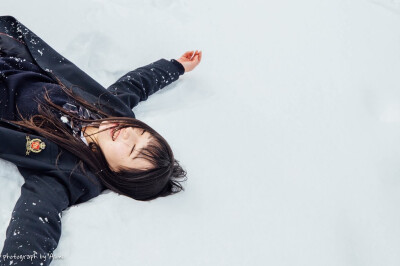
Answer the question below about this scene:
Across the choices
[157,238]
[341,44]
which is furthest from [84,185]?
[341,44]

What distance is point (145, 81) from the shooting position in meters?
1.37

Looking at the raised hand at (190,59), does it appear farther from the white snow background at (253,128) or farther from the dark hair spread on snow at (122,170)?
the dark hair spread on snow at (122,170)

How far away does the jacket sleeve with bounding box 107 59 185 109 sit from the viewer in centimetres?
131

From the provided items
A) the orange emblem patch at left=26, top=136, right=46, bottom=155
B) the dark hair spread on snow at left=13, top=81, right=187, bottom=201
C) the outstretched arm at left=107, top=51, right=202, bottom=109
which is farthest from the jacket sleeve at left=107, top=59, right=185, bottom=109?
the orange emblem patch at left=26, top=136, right=46, bottom=155

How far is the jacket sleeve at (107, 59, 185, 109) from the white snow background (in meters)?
0.05

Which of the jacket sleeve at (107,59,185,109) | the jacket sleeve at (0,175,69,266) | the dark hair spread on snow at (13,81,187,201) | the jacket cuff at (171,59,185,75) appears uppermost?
the jacket cuff at (171,59,185,75)

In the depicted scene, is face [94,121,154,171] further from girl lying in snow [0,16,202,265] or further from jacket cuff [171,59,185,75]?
jacket cuff [171,59,185,75]

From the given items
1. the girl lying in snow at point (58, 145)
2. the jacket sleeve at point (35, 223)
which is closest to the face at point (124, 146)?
the girl lying in snow at point (58, 145)

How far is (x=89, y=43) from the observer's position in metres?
1.47

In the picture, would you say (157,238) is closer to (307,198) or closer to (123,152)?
(123,152)

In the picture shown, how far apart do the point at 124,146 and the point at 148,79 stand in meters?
0.39

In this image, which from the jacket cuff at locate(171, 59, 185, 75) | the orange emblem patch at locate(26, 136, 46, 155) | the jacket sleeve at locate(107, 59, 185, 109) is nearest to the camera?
the orange emblem patch at locate(26, 136, 46, 155)

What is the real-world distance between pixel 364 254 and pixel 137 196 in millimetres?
676

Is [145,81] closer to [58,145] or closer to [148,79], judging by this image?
[148,79]
